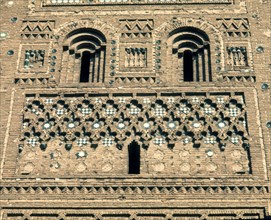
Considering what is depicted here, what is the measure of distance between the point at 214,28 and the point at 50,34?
3142 millimetres

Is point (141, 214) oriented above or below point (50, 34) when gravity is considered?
below

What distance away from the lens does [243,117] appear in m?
14.4

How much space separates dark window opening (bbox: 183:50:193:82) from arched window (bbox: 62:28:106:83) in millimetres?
1533

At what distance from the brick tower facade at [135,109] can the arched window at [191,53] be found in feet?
0.07

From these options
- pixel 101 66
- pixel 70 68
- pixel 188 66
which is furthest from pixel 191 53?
pixel 70 68

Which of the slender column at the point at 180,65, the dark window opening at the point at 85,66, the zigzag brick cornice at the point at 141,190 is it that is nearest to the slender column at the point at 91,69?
the dark window opening at the point at 85,66

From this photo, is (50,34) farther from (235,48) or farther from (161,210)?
(161,210)

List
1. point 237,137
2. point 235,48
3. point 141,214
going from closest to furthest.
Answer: point 141,214 → point 237,137 → point 235,48

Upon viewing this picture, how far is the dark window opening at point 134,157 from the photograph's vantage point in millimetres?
13930

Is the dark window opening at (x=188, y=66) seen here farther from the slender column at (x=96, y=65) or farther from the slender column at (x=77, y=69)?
the slender column at (x=77, y=69)

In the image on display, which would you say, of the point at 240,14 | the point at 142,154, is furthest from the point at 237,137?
the point at 240,14

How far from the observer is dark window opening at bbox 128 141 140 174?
13930 millimetres

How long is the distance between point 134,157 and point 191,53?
2.69 meters

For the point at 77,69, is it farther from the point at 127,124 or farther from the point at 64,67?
the point at 127,124
